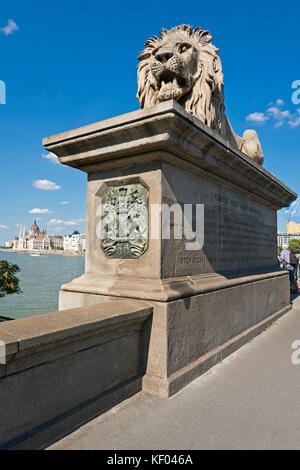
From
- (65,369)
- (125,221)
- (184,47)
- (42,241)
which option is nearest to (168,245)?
(125,221)

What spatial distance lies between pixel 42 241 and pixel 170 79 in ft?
521

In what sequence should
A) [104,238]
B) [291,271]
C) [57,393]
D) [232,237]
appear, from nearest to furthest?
[57,393] < [104,238] < [232,237] < [291,271]

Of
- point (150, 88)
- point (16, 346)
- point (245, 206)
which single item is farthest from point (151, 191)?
point (245, 206)

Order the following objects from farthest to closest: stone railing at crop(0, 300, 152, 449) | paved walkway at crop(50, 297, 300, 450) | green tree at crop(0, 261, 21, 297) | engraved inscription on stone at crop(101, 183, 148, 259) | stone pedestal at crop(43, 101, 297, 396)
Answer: green tree at crop(0, 261, 21, 297)
engraved inscription on stone at crop(101, 183, 148, 259)
stone pedestal at crop(43, 101, 297, 396)
paved walkway at crop(50, 297, 300, 450)
stone railing at crop(0, 300, 152, 449)

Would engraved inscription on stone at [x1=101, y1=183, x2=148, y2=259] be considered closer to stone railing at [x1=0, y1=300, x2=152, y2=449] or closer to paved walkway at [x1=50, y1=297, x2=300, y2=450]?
stone railing at [x1=0, y1=300, x2=152, y2=449]

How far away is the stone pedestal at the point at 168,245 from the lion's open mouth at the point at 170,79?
88cm

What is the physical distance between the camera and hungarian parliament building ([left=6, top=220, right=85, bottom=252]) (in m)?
147

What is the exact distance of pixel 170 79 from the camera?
152 inches

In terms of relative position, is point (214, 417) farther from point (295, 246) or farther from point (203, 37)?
point (295, 246)

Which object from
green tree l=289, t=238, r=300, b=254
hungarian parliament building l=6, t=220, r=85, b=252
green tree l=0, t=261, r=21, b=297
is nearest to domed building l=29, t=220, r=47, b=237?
hungarian parliament building l=6, t=220, r=85, b=252

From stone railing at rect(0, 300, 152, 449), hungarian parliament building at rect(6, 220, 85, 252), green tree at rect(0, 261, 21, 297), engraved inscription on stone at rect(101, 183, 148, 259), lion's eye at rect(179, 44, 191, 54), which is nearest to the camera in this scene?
stone railing at rect(0, 300, 152, 449)
